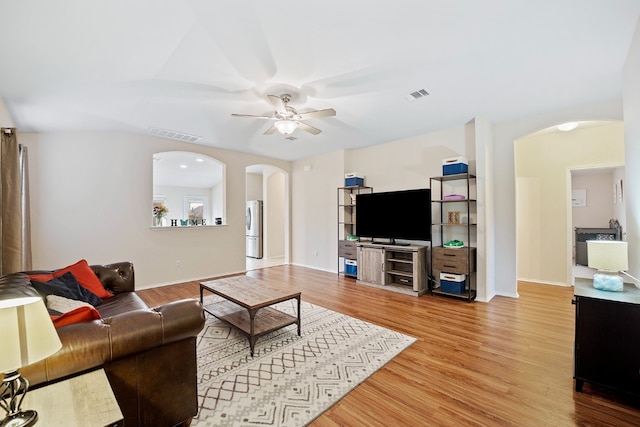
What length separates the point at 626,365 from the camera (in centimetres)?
187

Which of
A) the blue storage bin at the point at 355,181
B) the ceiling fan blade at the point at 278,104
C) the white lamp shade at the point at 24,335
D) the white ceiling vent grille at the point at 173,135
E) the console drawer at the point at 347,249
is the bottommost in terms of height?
the console drawer at the point at 347,249

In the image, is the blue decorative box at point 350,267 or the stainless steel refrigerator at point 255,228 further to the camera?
the stainless steel refrigerator at point 255,228

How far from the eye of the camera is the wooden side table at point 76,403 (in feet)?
3.18

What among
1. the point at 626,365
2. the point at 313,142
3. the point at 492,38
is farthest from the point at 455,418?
the point at 313,142

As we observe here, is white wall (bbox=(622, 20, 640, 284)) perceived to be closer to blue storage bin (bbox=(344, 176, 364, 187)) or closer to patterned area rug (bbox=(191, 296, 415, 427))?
patterned area rug (bbox=(191, 296, 415, 427))

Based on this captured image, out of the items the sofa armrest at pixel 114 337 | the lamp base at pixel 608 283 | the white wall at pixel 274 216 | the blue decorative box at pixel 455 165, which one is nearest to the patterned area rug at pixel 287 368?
the sofa armrest at pixel 114 337

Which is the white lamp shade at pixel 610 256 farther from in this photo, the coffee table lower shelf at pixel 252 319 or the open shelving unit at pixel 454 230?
the coffee table lower shelf at pixel 252 319

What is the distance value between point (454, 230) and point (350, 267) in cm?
208

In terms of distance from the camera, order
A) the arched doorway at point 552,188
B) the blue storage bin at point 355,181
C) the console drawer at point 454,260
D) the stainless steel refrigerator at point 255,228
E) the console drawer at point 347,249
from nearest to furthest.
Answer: the console drawer at point 454,260 < the arched doorway at point 552,188 < the console drawer at point 347,249 < the blue storage bin at point 355,181 < the stainless steel refrigerator at point 255,228

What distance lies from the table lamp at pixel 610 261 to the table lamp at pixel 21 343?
325 centimetres

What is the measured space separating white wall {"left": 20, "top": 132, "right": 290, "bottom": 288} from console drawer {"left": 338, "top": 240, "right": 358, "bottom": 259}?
107 inches

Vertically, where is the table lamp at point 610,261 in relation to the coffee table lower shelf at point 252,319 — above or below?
above

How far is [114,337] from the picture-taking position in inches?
54.2

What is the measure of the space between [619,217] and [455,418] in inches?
302
